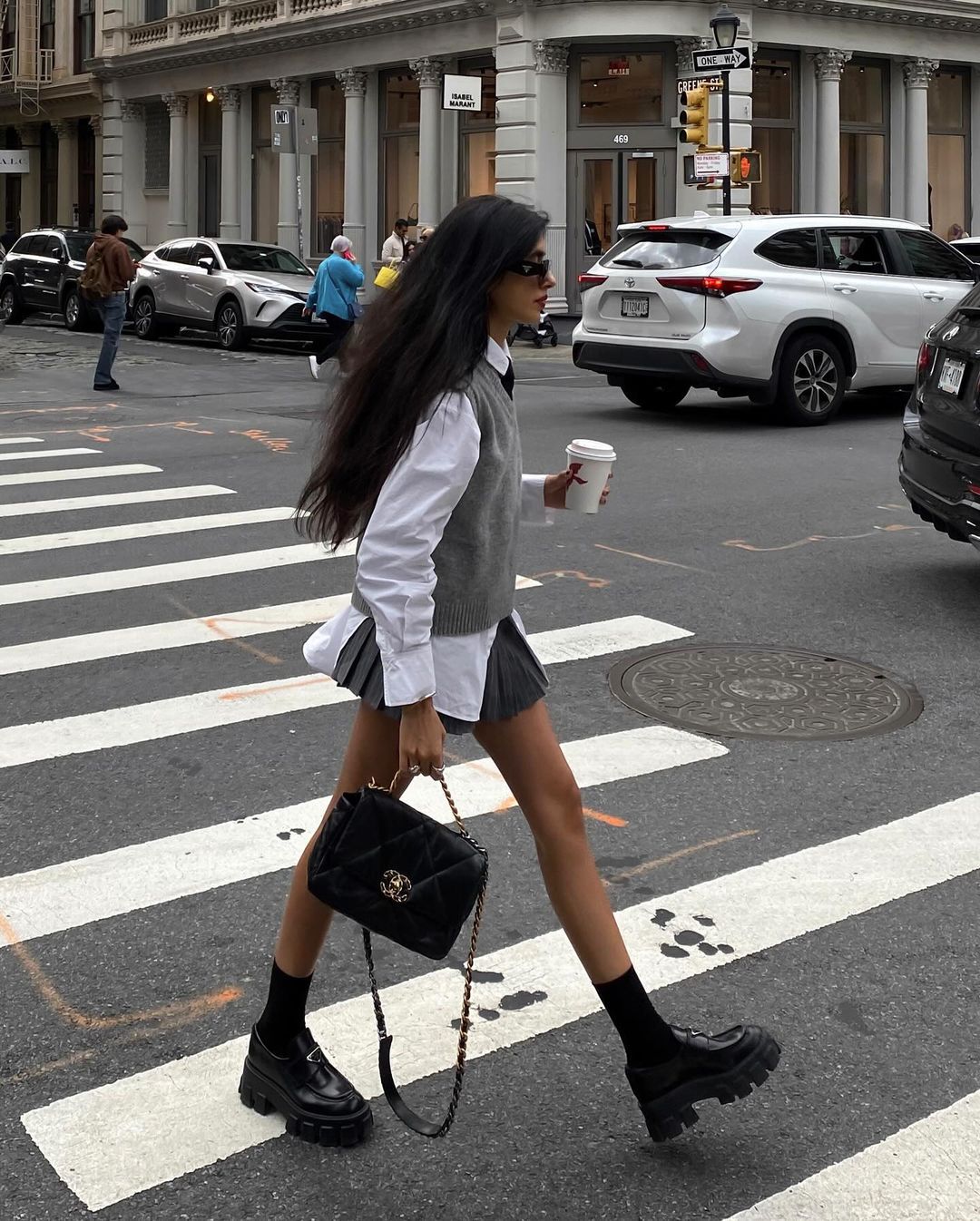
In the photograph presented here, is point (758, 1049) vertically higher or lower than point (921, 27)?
lower

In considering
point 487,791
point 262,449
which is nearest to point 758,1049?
point 487,791

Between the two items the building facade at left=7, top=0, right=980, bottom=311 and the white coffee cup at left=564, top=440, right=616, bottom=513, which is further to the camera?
the building facade at left=7, top=0, right=980, bottom=311

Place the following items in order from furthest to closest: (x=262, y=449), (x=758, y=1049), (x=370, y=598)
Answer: (x=262, y=449), (x=758, y=1049), (x=370, y=598)

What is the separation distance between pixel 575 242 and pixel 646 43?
3841 mm

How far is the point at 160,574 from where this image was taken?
895 cm

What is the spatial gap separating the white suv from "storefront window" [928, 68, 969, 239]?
21.1 metres

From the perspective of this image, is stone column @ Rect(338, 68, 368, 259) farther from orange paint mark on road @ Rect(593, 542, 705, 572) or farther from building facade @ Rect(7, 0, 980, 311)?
orange paint mark on road @ Rect(593, 542, 705, 572)

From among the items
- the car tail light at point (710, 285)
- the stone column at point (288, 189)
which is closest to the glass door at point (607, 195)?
the stone column at point (288, 189)

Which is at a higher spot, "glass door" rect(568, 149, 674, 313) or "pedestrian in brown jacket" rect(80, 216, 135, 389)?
"glass door" rect(568, 149, 674, 313)

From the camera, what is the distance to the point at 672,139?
31.7 m

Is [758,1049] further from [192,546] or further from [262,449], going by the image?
[262,449]

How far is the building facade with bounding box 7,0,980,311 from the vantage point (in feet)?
103

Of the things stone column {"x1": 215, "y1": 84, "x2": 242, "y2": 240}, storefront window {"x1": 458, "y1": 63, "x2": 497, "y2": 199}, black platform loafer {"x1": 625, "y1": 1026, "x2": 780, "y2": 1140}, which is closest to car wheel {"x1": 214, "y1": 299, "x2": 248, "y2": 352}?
storefront window {"x1": 458, "y1": 63, "x2": 497, "y2": 199}

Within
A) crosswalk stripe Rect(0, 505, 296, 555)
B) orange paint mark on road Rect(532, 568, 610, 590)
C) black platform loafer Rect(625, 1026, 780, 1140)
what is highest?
crosswalk stripe Rect(0, 505, 296, 555)
